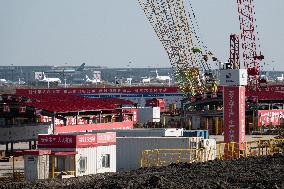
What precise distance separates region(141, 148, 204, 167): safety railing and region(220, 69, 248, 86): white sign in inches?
270

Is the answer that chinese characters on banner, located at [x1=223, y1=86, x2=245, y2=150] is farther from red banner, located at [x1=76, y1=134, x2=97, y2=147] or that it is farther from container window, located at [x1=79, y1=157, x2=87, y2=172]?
container window, located at [x1=79, y1=157, x2=87, y2=172]

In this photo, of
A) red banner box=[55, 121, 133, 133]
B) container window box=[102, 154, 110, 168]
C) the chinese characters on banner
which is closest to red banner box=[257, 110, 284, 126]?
red banner box=[55, 121, 133, 133]

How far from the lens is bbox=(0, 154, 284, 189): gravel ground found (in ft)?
112

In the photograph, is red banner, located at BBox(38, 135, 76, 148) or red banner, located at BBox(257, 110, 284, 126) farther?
red banner, located at BBox(257, 110, 284, 126)

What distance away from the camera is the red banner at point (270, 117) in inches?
3875

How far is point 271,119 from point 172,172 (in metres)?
63.0

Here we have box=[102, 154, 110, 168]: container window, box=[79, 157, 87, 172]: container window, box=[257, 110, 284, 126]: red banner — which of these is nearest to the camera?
box=[79, 157, 87, 172]: container window

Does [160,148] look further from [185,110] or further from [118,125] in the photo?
[185,110]

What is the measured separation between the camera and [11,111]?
6650cm

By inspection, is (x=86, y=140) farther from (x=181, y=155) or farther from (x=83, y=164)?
(x=181, y=155)

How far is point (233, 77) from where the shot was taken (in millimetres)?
58000

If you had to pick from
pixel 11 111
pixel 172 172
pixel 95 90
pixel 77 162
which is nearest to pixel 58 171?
pixel 77 162

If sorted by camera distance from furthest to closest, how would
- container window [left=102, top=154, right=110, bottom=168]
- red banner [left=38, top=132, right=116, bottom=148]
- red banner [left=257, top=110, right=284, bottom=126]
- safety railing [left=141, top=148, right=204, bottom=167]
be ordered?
red banner [left=257, top=110, right=284, bottom=126] < safety railing [left=141, top=148, right=204, bottom=167] < container window [left=102, top=154, right=110, bottom=168] < red banner [left=38, top=132, right=116, bottom=148]

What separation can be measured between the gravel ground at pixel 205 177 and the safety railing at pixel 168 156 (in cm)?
822
